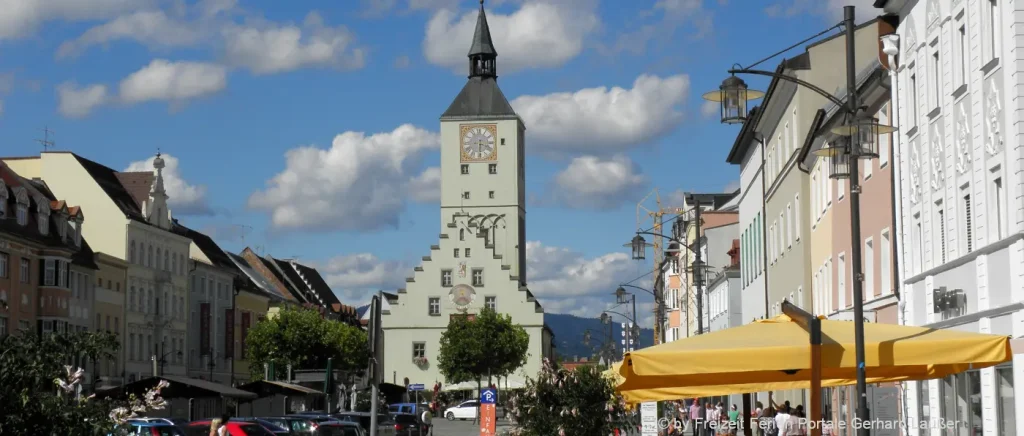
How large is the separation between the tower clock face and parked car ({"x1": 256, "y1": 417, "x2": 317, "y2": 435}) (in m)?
95.0

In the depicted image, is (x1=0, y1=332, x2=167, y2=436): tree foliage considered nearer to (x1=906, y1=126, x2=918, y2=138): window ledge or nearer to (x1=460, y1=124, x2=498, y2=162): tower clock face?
(x1=906, y1=126, x2=918, y2=138): window ledge

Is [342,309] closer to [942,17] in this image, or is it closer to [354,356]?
[354,356]

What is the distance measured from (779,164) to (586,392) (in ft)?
87.9

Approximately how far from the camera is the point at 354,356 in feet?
316

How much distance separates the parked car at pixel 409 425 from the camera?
49.4 meters

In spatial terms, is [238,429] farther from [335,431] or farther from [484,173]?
[484,173]

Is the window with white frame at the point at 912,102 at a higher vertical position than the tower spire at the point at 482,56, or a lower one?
lower

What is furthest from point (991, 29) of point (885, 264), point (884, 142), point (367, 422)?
point (367, 422)

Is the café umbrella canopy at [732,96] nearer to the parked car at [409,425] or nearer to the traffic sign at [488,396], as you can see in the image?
the traffic sign at [488,396]

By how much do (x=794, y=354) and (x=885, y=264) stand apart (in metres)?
18.6

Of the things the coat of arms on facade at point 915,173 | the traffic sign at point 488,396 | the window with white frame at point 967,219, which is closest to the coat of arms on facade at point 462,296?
the traffic sign at point 488,396

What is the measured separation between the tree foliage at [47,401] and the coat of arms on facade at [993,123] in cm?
1283

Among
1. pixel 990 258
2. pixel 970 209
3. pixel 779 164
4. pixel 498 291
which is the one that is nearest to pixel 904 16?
pixel 970 209

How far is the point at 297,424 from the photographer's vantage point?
35.6 meters
